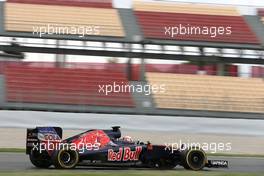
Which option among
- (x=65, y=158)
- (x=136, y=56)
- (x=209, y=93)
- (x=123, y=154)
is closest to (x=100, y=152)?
(x=123, y=154)

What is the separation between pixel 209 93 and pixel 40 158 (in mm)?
11780

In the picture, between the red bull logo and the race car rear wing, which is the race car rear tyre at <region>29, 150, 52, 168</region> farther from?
the red bull logo

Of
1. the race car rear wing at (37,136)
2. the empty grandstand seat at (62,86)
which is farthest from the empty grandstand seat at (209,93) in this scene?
the race car rear wing at (37,136)

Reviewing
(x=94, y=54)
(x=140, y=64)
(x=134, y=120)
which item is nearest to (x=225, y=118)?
(x=134, y=120)

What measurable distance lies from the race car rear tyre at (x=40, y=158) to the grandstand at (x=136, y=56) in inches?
334

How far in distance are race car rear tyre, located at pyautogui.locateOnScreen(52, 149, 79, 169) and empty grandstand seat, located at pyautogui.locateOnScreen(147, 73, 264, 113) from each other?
10281 mm

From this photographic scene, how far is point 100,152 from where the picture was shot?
10.9m

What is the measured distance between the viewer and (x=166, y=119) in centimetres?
1900

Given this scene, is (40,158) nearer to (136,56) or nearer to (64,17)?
(136,56)

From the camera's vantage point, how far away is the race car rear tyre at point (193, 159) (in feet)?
36.6

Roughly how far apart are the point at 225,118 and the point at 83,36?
23.3 ft

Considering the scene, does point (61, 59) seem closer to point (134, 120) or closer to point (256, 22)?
point (134, 120)

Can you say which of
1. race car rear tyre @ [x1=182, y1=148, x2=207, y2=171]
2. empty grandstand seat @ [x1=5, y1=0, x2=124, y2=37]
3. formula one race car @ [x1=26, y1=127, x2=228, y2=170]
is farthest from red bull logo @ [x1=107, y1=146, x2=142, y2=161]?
empty grandstand seat @ [x1=5, y1=0, x2=124, y2=37]

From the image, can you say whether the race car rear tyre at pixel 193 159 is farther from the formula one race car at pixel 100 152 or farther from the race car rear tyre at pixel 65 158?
the race car rear tyre at pixel 65 158
